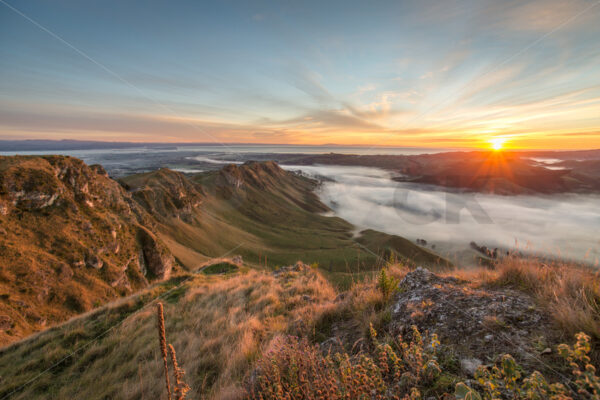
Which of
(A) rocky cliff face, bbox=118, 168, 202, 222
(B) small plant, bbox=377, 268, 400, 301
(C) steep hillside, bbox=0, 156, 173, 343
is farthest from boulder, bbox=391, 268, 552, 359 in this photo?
(A) rocky cliff face, bbox=118, 168, 202, 222

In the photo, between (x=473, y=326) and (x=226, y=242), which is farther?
(x=226, y=242)

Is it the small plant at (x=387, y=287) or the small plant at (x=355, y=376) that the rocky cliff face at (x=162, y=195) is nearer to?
the small plant at (x=387, y=287)

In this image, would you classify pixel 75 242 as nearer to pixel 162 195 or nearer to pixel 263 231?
pixel 162 195

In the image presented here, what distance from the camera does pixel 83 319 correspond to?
330 inches

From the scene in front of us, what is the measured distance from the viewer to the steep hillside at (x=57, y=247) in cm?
1888

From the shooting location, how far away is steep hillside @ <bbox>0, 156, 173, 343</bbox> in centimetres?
1888

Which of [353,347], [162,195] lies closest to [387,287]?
[353,347]

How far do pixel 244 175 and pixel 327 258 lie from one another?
4076 inches

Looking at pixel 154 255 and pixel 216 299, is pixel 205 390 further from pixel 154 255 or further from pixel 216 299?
pixel 154 255

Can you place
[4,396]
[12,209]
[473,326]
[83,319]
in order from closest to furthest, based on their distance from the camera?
[473,326] → [4,396] → [83,319] → [12,209]

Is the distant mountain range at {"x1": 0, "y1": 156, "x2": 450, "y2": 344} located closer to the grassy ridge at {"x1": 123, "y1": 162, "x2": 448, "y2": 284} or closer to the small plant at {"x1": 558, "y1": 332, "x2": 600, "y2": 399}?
the grassy ridge at {"x1": 123, "y1": 162, "x2": 448, "y2": 284}

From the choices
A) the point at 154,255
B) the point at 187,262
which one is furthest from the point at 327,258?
the point at 154,255

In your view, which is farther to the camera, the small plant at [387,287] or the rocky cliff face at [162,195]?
the rocky cliff face at [162,195]

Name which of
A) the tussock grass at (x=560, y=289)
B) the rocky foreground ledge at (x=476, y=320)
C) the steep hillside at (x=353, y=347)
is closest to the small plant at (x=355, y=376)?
the steep hillside at (x=353, y=347)
